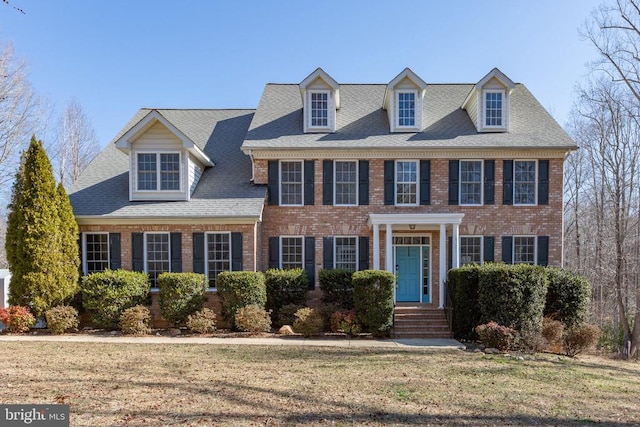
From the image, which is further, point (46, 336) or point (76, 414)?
point (46, 336)

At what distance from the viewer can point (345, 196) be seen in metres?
14.9

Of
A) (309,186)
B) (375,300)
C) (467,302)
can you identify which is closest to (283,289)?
(375,300)

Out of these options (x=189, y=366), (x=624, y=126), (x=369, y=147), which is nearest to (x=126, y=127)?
(x=369, y=147)

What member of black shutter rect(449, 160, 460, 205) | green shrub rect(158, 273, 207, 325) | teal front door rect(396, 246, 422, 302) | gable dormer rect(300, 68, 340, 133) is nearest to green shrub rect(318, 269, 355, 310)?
teal front door rect(396, 246, 422, 302)

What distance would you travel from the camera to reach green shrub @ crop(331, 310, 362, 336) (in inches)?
478

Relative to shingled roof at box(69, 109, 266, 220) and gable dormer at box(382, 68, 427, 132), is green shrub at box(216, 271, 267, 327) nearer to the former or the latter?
shingled roof at box(69, 109, 266, 220)

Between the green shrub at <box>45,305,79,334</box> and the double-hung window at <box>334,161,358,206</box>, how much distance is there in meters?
9.33

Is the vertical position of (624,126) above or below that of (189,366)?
above

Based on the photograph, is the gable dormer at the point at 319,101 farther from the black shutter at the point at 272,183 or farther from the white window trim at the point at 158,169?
the white window trim at the point at 158,169

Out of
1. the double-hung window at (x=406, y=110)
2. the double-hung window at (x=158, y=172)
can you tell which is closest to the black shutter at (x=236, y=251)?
the double-hung window at (x=158, y=172)

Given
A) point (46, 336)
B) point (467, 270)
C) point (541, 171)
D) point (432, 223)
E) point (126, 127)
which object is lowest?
point (46, 336)

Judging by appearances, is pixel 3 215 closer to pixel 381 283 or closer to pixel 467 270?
pixel 381 283

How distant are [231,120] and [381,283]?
10821 millimetres

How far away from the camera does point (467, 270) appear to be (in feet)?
39.6
